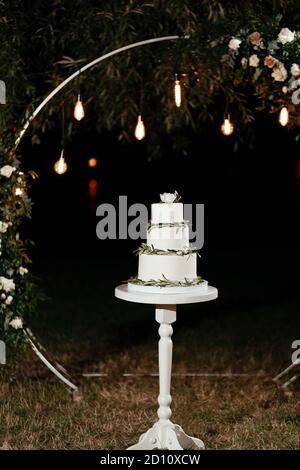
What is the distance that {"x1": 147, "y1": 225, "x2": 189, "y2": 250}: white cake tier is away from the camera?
5.26 metres

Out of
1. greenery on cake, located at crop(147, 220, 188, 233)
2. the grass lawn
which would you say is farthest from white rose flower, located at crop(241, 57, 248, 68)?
the grass lawn

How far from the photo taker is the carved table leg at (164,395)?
17.3ft

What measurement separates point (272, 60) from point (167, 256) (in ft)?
6.17

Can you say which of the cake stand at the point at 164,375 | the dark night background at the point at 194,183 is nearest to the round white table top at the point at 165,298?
the cake stand at the point at 164,375

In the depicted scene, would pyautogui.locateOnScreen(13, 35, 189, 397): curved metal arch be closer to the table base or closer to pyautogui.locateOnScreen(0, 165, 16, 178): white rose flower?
pyautogui.locateOnScreen(0, 165, 16, 178): white rose flower

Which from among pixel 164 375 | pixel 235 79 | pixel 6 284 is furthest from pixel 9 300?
pixel 235 79

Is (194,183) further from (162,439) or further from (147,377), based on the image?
(162,439)

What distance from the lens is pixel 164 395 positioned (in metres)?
5.32

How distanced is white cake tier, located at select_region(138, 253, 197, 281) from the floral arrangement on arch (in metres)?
1.73

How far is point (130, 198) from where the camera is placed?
22500 millimetres

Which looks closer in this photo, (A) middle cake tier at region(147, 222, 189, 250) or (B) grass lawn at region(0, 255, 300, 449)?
(A) middle cake tier at region(147, 222, 189, 250)

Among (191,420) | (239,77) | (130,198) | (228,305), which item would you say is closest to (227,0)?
(239,77)

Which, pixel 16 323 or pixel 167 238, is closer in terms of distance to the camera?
pixel 167 238

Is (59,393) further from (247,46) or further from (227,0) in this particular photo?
(227,0)
